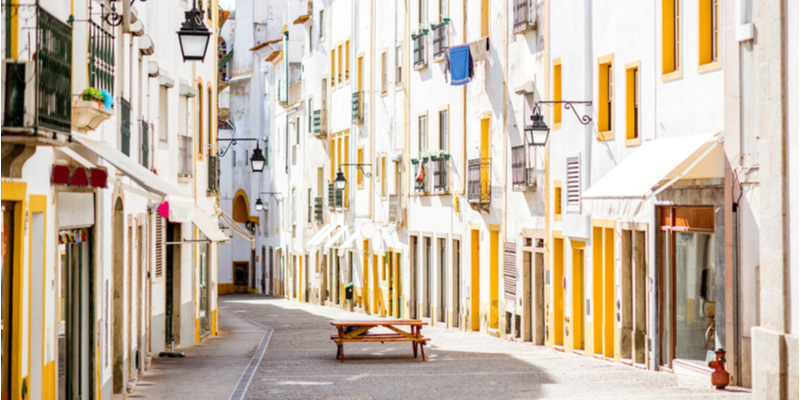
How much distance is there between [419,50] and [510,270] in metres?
10.2

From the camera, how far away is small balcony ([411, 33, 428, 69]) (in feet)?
109

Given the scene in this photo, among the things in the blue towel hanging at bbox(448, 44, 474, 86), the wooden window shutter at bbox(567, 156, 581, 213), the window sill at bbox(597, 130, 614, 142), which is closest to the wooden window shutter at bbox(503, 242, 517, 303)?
the wooden window shutter at bbox(567, 156, 581, 213)

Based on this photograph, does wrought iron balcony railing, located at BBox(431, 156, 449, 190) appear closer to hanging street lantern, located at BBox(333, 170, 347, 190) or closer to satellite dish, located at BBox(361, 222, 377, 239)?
satellite dish, located at BBox(361, 222, 377, 239)

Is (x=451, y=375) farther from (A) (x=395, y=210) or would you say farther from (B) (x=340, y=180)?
(B) (x=340, y=180)

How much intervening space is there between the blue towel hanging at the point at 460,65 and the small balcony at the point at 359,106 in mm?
12006

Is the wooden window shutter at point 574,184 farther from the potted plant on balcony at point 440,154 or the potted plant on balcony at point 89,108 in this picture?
the potted plant on balcony at point 89,108

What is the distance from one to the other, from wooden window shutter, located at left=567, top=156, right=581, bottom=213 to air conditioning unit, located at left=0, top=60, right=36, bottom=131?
14.8 metres

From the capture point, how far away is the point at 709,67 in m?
16.3

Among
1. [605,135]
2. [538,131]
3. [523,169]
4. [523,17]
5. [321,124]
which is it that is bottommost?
[523,169]

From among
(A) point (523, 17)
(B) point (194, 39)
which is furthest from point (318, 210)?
(B) point (194, 39)

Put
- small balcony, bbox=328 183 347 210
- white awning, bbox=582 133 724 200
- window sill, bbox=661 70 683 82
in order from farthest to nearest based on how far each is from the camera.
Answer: small balcony, bbox=328 183 347 210
window sill, bbox=661 70 683 82
white awning, bbox=582 133 724 200

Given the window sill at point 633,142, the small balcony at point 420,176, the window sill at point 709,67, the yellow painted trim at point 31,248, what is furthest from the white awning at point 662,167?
the small balcony at point 420,176

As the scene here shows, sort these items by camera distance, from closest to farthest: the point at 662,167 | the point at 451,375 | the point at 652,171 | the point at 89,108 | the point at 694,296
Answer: the point at 89,108 < the point at 662,167 < the point at 652,171 < the point at 694,296 < the point at 451,375

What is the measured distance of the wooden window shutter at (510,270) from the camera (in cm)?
2564
